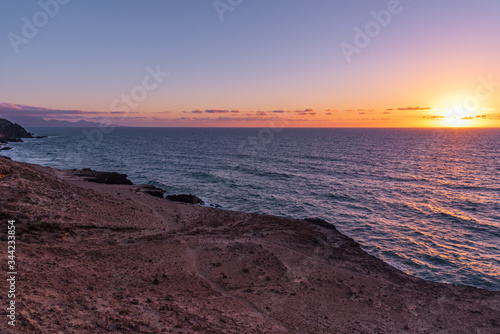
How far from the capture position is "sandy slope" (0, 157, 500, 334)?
36.4ft

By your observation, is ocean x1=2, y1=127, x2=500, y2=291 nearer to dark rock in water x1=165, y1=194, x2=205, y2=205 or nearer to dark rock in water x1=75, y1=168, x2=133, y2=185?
dark rock in water x1=165, y1=194, x2=205, y2=205

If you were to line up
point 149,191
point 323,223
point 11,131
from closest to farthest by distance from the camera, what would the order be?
point 323,223
point 149,191
point 11,131

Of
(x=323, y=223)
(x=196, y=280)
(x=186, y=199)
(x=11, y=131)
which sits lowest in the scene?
(x=323, y=223)

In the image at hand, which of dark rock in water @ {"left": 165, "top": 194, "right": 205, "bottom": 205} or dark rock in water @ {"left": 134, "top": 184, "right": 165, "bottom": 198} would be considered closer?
dark rock in water @ {"left": 165, "top": 194, "right": 205, "bottom": 205}

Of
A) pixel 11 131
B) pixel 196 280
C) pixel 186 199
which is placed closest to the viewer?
pixel 196 280

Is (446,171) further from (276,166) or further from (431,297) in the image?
(431,297)

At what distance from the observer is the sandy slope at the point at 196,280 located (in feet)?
36.4

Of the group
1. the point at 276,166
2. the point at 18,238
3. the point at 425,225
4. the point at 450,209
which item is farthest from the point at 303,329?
the point at 276,166

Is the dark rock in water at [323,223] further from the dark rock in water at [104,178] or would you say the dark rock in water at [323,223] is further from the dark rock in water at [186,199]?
the dark rock in water at [104,178]

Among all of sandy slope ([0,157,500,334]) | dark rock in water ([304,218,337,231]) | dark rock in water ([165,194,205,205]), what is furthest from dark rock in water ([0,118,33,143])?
dark rock in water ([304,218,337,231])

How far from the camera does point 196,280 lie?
16.0m

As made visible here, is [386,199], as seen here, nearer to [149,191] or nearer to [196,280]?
[196,280]

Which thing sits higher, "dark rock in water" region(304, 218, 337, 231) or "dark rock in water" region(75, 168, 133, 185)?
"dark rock in water" region(75, 168, 133, 185)

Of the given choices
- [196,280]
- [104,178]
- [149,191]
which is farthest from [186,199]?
[196,280]
